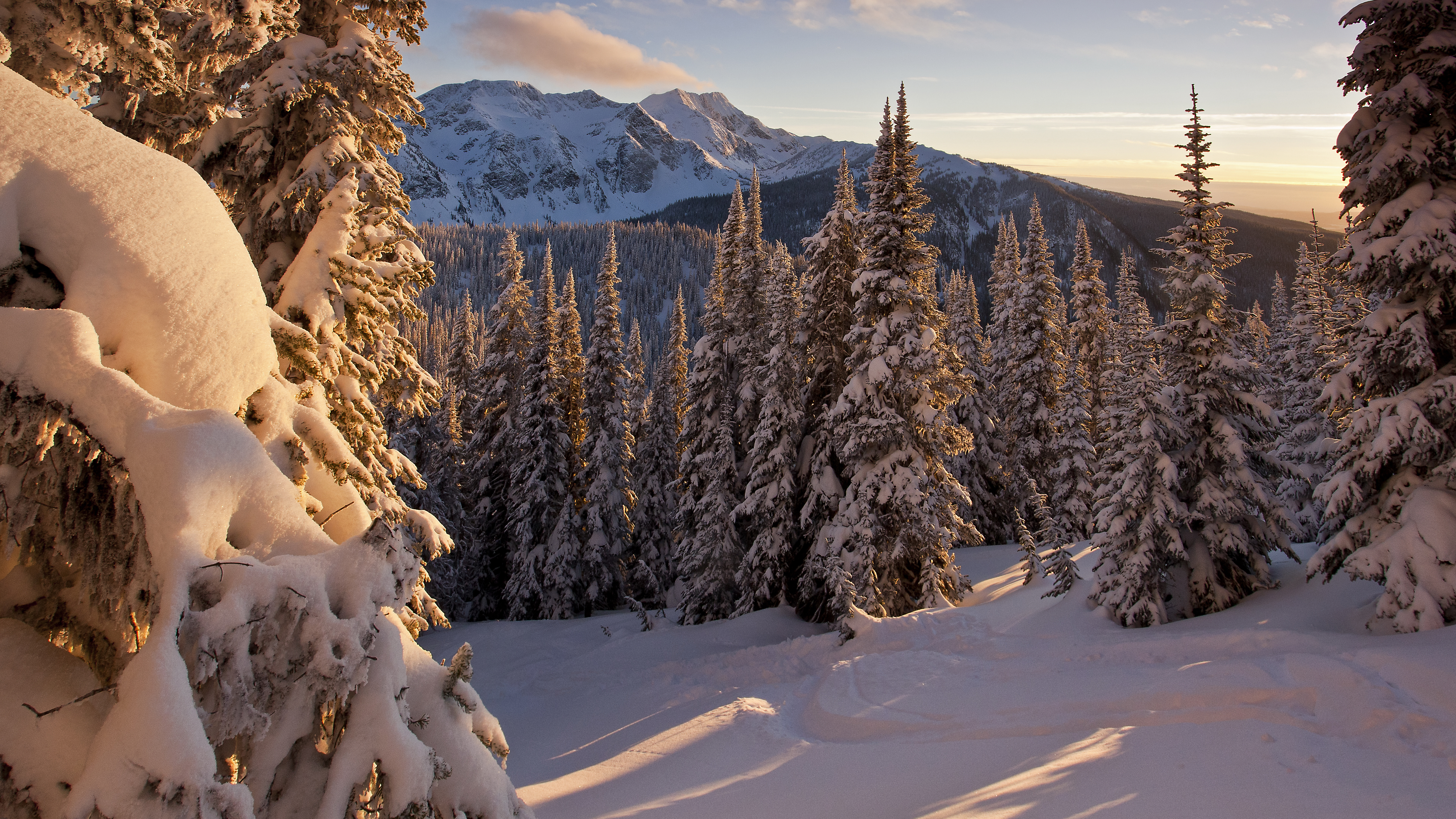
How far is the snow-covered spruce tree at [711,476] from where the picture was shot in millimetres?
23938

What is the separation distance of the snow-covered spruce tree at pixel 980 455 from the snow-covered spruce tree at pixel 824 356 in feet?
39.2

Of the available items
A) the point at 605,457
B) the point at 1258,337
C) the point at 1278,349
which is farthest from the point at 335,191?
the point at 1258,337

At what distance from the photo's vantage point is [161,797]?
87.6 inches

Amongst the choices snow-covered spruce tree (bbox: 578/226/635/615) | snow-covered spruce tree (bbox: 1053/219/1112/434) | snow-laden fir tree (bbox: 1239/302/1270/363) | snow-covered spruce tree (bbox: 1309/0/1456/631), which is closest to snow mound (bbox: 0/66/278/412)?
snow-covered spruce tree (bbox: 1309/0/1456/631)

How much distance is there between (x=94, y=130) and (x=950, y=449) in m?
17.4

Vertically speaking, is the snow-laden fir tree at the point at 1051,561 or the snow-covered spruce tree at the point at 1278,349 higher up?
the snow-covered spruce tree at the point at 1278,349

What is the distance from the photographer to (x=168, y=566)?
8.29 feet

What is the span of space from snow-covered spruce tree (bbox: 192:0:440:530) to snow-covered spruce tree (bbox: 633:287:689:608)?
2744 cm

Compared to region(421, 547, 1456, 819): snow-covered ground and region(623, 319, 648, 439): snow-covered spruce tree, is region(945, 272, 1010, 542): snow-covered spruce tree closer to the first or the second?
region(421, 547, 1456, 819): snow-covered ground

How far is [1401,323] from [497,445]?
102 ft

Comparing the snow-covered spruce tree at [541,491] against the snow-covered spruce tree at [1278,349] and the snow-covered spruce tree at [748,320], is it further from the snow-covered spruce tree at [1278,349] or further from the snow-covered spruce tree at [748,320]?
the snow-covered spruce tree at [1278,349]

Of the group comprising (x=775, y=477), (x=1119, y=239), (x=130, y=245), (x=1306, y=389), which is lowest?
(x=775, y=477)

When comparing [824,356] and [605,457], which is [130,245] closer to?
[824,356]

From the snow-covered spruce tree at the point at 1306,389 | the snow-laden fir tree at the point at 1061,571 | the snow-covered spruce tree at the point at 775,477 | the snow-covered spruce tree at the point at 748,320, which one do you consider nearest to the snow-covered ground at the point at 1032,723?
the snow-laden fir tree at the point at 1061,571
